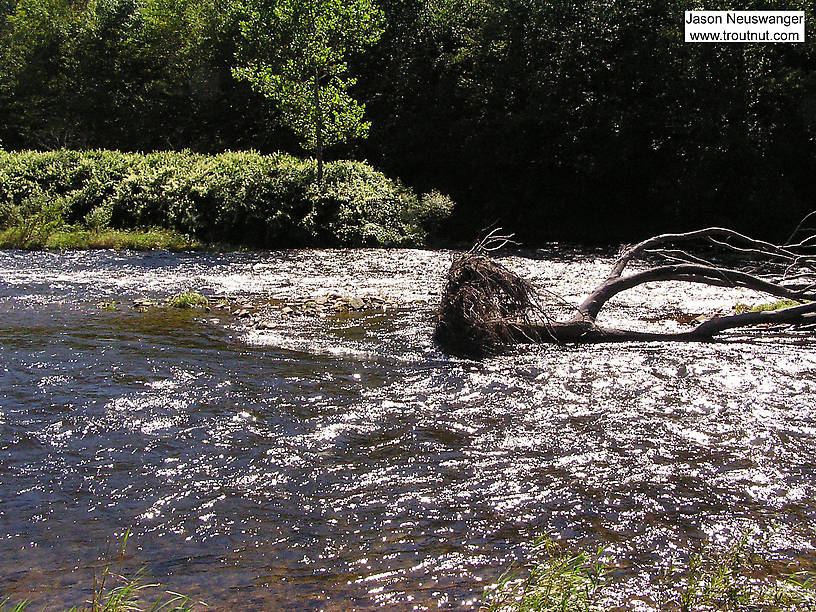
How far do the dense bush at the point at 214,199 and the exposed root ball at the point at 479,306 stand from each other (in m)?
12.2

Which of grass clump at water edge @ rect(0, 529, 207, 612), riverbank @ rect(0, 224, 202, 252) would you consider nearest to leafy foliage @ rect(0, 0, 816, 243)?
riverbank @ rect(0, 224, 202, 252)

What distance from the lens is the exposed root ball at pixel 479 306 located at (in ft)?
29.9

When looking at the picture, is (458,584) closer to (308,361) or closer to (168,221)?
(308,361)

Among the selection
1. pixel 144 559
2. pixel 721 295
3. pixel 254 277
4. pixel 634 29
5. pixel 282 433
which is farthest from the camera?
pixel 634 29

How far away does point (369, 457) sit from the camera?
6.06m

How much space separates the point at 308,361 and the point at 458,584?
16.5ft

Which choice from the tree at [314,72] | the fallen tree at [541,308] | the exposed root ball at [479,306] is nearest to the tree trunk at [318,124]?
the tree at [314,72]

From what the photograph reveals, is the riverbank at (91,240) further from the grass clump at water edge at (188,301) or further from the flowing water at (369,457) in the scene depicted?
A: the flowing water at (369,457)

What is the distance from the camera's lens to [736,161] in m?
23.3

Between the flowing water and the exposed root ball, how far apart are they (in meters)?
0.31

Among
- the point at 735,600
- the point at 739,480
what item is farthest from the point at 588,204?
the point at 735,600

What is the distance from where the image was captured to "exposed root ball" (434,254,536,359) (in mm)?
9102

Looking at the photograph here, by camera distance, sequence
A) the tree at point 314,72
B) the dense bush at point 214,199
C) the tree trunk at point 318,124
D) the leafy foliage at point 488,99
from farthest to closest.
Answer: the leafy foliage at point 488,99 → the tree trunk at point 318,124 → the tree at point 314,72 → the dense bush at point 214,199

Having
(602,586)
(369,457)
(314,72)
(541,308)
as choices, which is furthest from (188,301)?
(314,72)
